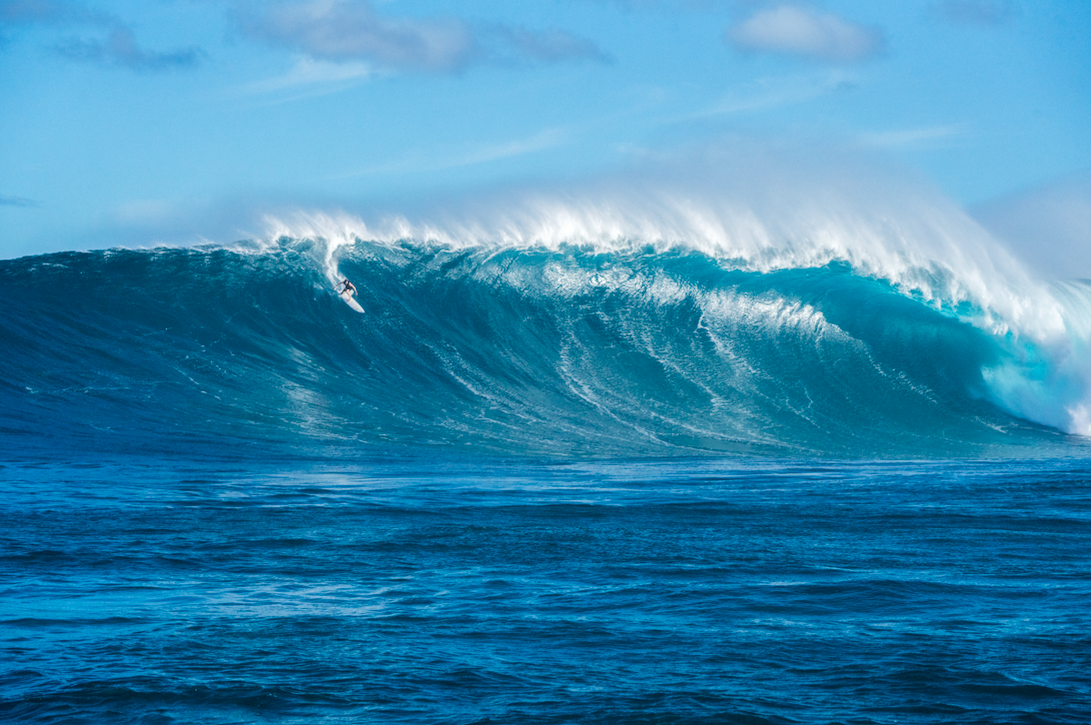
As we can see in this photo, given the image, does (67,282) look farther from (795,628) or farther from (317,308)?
(795,628)

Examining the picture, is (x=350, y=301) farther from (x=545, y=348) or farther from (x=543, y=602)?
(x=543, y=602)

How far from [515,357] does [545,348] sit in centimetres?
68

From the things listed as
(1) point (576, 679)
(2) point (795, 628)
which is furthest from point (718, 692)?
(2) point (795, 628)

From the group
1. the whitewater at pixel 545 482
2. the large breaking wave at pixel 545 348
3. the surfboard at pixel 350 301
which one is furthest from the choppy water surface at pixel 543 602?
the surfboard at pixel 350 301

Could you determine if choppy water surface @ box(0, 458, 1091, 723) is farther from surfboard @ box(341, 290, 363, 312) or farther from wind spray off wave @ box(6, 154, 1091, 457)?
surfboard @ box(341, 290, 363, 312)

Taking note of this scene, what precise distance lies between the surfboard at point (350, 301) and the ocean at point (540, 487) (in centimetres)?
12

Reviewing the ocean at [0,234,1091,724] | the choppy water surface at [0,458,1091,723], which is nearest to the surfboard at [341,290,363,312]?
the ocean at [0,234,1091,724]

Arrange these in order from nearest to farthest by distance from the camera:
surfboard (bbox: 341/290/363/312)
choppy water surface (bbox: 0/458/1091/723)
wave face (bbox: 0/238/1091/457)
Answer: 1. choppy water surface (bbox: 0/458/1091/723)
2. wave face (bbox: 0/238/1091/457)
3. surfboard (bbox: 341/290/363/312)

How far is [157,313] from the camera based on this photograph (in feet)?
58.7

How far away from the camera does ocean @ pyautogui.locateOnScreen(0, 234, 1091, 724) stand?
427 centimetres

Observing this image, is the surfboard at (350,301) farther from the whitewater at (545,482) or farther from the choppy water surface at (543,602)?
the choppy water surface at (543,602)

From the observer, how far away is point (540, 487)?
31.3 feet

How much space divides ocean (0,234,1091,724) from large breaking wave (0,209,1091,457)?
0.08 m

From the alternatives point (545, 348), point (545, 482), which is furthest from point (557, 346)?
point (545, 482)
